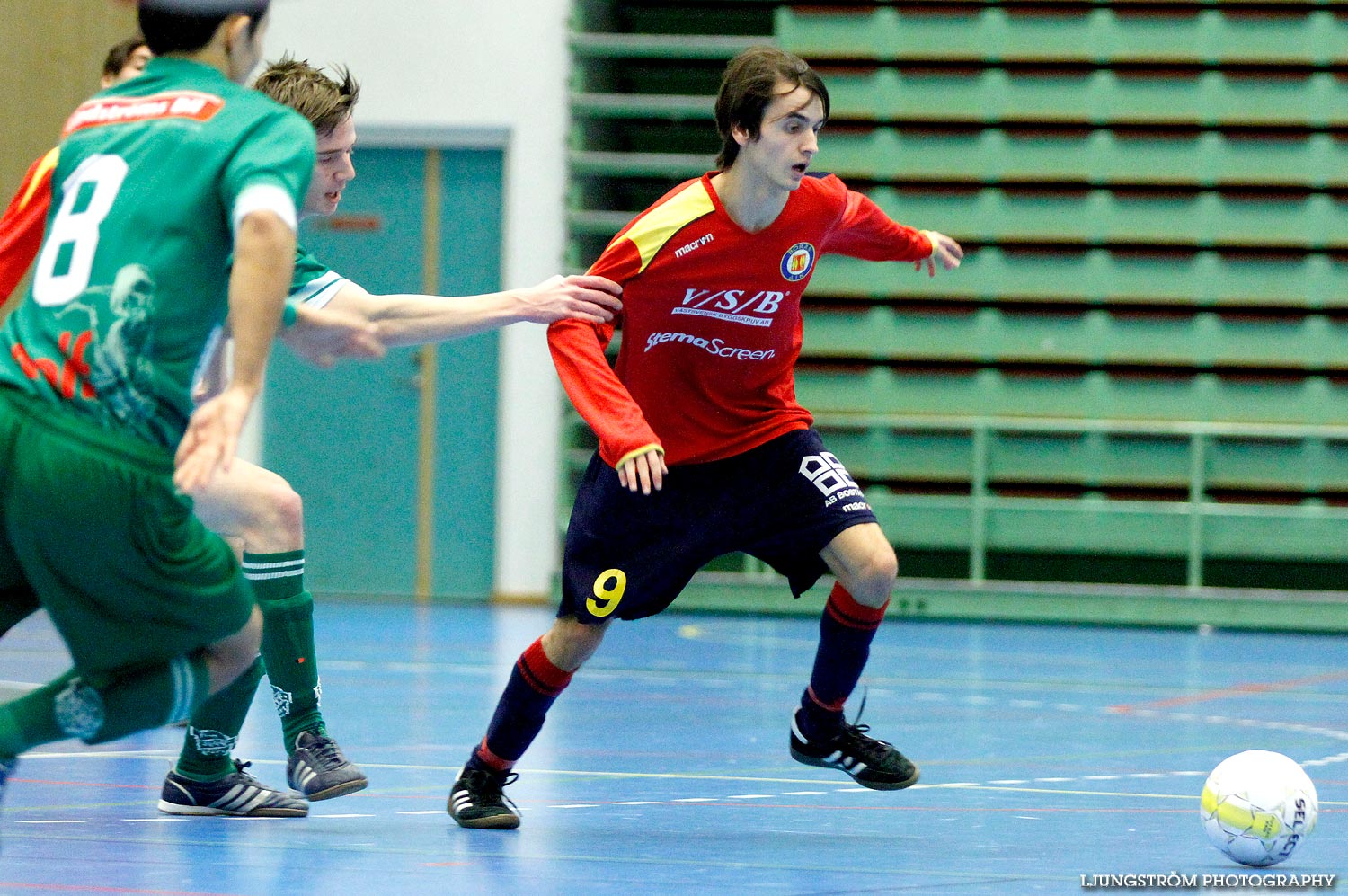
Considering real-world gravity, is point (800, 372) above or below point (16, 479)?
below

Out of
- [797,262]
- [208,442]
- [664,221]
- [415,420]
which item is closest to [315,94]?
[664,221]

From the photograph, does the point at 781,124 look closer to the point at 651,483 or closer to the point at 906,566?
the point at 651,483

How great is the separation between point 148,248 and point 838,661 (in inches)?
86.6

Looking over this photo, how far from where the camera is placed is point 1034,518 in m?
10.4

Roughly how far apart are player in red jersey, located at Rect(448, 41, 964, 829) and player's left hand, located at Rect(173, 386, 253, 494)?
Result: 63.7 inches

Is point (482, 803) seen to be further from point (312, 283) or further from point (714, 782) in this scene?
point (312, 283)

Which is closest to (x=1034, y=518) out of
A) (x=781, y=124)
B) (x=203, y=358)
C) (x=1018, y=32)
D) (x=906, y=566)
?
(x=906, y=566)

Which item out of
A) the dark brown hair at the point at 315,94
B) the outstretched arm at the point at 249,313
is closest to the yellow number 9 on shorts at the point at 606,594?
the dark brown hair at the point at 315,94

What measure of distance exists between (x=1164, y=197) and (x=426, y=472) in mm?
5032

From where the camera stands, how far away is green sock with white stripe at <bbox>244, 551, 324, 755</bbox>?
3963mm

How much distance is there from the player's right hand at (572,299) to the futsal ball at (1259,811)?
166cm

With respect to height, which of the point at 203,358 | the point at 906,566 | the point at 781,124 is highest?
the point at 781,124

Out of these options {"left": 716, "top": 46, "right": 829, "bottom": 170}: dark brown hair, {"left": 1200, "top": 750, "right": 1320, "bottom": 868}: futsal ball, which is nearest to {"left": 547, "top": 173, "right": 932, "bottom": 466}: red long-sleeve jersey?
{"left": 716, "top": 46, "right": 829, "bottom": 170}: dark brown hair

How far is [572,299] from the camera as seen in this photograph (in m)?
3.67
